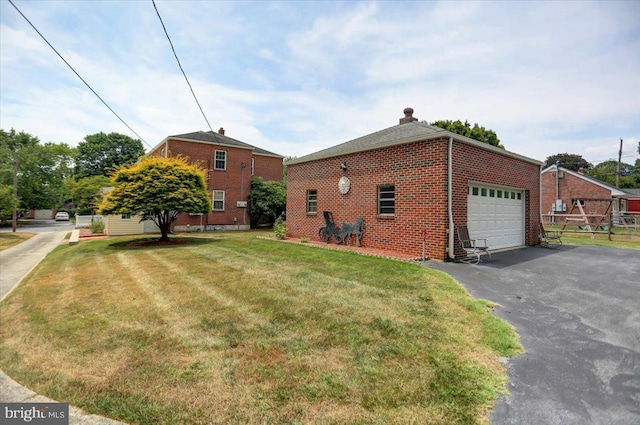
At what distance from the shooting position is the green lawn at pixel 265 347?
8.41ft

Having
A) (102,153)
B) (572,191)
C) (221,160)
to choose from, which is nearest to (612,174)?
(572,191)

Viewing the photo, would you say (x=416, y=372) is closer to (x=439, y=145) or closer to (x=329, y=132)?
(x=439, y=145)

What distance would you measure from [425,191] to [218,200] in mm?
16866

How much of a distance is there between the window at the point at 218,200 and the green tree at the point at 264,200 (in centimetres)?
222

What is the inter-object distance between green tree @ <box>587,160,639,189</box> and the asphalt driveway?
4962 cm

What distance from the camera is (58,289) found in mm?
6840

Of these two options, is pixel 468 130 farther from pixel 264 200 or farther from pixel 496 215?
pixel 264 200

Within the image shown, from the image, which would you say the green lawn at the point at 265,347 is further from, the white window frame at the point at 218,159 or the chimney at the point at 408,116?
the white window frame at the point at 218,159

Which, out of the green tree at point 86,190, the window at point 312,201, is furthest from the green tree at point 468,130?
the green tree at point 86,190

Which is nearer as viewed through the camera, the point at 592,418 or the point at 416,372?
the point at 592,418

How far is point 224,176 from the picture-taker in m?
22.2

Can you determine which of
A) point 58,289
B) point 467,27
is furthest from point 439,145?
point 58,289

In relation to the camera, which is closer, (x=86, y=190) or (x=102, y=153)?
(x=86, y=190)

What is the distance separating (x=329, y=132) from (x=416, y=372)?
2095 centimetres
